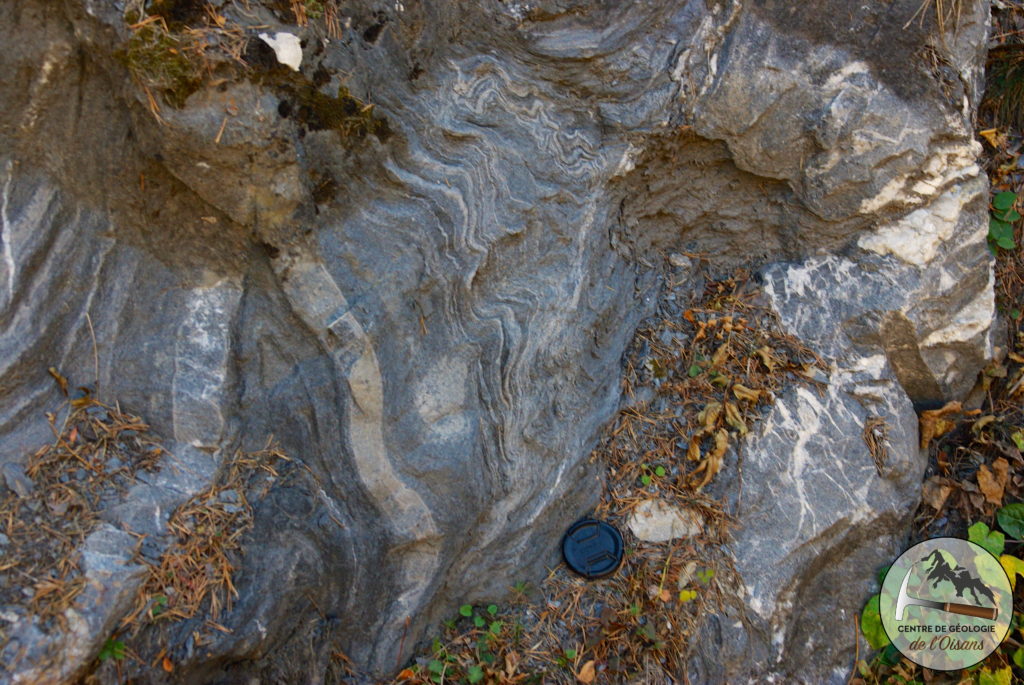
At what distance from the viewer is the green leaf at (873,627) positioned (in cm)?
362

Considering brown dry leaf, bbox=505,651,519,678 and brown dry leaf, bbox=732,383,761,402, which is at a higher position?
brown dry leaf, bbox=732,383,761,402

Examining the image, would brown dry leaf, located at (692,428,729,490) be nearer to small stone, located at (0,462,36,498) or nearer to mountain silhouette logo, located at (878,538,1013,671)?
mountain silhouette logo, located at (878,538,1013,671)

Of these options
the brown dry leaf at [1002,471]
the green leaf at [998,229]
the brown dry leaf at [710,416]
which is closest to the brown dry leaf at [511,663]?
the brown dry leaf at [710,416]

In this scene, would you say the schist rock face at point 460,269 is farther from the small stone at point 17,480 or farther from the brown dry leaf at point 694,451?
the brown dry leaf at point 694,451

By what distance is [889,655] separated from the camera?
143 inches

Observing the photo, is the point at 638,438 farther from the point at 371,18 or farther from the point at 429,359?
the point at 371,18

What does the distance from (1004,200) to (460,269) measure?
10.8 ft

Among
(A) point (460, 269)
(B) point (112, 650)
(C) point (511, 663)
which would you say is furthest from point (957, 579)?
(B) point (112, 650)

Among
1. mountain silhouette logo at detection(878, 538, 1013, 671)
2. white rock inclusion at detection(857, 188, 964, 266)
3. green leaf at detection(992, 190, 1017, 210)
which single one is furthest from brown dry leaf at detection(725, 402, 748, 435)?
green leaf at detection(992, 190, 1017, 210)

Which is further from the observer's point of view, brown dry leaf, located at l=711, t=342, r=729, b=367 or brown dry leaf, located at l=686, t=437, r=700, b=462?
brown dry leaf, located at l=711, t=342, r=729, b=367

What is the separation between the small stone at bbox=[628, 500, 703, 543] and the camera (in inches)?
141

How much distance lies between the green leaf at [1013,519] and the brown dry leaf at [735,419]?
160cm

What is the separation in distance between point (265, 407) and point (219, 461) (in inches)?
11.5

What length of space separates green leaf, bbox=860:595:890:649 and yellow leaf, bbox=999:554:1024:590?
750mm
